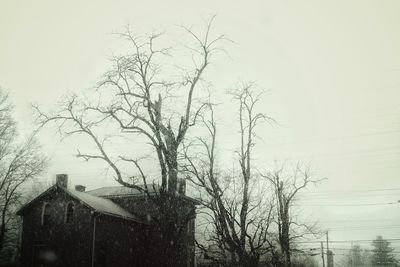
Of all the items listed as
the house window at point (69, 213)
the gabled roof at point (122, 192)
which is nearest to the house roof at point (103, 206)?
the house window at point (69, 213)

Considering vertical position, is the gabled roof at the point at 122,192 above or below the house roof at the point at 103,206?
above

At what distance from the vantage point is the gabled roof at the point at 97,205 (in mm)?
28172

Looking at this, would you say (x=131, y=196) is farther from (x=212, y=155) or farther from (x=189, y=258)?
(x=212, y=155)

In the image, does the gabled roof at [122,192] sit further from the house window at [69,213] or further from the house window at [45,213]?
the house window at [45,213]

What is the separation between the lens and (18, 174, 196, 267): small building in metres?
27.9

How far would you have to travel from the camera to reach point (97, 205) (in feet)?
95.2

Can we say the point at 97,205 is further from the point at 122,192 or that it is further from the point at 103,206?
the point at 122,192

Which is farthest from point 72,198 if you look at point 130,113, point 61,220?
point 130,113

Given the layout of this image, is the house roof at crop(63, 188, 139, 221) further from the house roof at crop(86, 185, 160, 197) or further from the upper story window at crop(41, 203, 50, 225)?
the upper story window at crop(41, 203, 50, 225)

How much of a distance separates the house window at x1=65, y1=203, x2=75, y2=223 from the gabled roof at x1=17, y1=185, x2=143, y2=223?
997 mm

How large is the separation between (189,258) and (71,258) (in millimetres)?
11199

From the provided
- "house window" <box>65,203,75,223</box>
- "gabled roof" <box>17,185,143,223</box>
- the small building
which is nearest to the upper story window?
the small building

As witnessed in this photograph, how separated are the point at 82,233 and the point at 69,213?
2392mm

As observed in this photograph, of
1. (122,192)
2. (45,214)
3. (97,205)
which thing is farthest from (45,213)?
(122,192)
